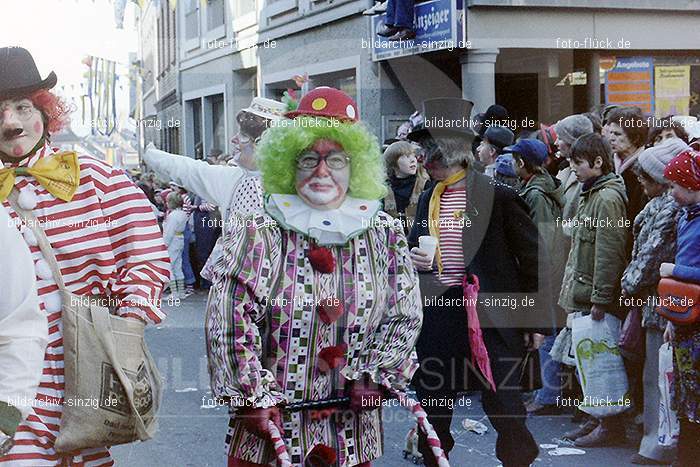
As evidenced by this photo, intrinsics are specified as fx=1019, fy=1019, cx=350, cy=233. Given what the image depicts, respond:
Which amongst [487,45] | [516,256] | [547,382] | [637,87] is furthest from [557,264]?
[637,87]

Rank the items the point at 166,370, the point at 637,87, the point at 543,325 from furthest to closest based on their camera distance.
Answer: the point at 637,87
the point at 166,370
the point at 543,325

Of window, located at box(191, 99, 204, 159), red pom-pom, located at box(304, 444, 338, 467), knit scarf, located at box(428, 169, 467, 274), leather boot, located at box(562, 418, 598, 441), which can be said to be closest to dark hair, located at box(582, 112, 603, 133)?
leather boot, located at box(562, 418, 598, 441)

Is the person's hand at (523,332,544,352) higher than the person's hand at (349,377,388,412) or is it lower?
lower

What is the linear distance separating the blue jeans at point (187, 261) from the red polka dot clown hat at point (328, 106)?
10.9m

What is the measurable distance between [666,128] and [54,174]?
468 centimetres

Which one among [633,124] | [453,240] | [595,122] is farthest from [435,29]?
[453,240]

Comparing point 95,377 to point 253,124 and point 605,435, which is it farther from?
point 605,435

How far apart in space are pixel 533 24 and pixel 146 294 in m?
10.1

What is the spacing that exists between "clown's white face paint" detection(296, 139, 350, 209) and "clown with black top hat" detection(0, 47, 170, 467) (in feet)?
1.85

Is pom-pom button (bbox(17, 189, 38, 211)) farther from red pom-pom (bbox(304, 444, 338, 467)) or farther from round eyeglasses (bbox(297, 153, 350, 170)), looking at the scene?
red pom-pom (bbox(304, 444, 338, 467))

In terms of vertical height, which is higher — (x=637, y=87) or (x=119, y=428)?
(x=637, y=87)

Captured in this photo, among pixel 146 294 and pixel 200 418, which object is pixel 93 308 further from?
pixel 200 418

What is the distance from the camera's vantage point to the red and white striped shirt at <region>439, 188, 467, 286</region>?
17.1 ft

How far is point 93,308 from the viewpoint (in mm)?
3379
